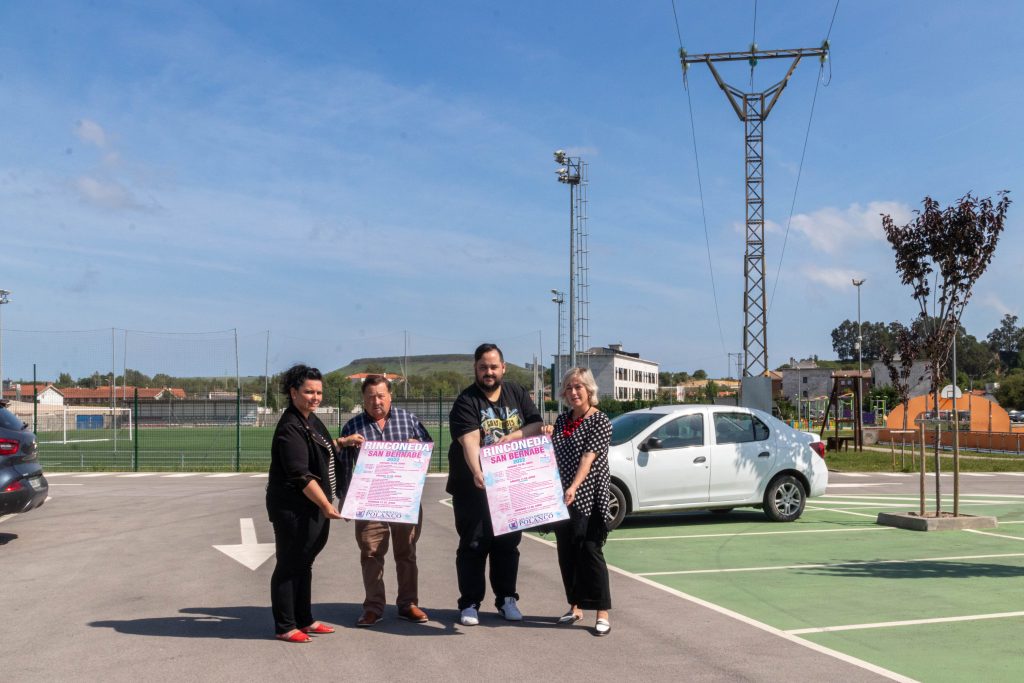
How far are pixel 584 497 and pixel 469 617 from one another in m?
1.20

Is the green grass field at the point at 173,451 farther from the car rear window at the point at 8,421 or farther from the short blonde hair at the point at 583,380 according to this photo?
the short blonde hair at the point at 583,380

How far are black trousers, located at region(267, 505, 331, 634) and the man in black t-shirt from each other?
38.6 inches

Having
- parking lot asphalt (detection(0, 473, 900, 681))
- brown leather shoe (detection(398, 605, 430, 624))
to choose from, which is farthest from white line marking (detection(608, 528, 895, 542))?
brown leather shoe (detection(398, 605, 430, 624))

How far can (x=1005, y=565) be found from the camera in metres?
9.38

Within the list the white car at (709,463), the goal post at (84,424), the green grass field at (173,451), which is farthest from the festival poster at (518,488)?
the goal post at (84,424)

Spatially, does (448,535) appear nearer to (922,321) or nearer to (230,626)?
(230,626)

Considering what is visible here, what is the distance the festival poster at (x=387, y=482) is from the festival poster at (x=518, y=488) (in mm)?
464

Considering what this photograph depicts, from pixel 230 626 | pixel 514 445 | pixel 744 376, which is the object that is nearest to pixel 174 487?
pixel 230 626

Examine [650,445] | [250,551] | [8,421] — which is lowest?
[250,551]

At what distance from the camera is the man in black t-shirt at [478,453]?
669 centimetres

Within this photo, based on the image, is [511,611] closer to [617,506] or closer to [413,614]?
[413,614]

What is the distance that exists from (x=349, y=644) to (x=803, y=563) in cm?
508

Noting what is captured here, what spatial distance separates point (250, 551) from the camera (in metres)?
10.6

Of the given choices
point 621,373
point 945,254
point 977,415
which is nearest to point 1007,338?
point 621,373
